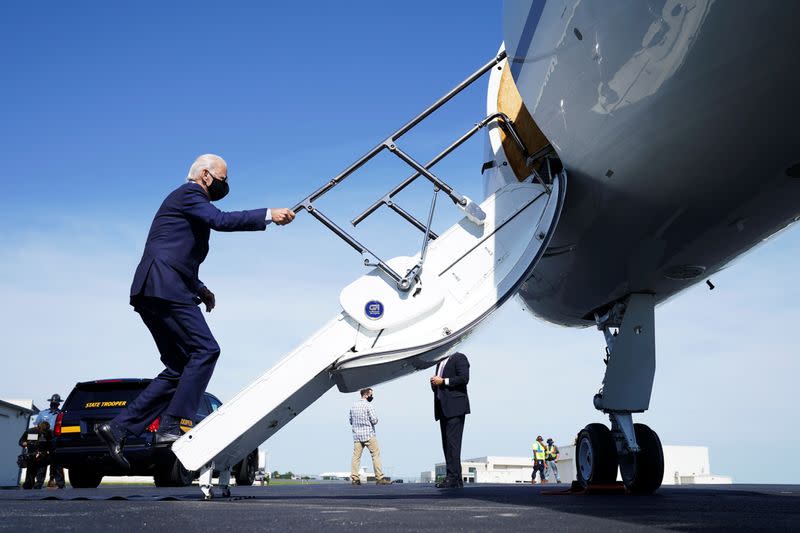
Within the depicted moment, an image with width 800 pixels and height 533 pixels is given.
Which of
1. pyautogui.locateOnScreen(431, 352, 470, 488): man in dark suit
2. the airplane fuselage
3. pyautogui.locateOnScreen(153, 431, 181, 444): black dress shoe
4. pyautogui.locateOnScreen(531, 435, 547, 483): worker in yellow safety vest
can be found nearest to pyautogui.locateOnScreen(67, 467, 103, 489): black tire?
pyautogui.locateOnScreen(431, 352, 470, 488): man in dark suit

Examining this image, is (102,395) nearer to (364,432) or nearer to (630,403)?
(364,432)

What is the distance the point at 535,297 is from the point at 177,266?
369cm

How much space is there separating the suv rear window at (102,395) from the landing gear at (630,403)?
22.0 ft

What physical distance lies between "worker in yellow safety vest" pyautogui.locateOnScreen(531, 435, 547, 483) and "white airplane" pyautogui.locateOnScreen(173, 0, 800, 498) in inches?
551

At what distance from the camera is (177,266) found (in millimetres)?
4984

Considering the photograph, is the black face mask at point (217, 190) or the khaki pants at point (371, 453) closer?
the black face mask at point (217, 190)

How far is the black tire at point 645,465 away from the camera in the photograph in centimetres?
642

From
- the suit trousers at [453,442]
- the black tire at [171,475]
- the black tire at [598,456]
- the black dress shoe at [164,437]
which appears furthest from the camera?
the black tire at [171,475]

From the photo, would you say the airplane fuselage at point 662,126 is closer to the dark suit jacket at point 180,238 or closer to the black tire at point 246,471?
the dark suit jacket at point 180,238

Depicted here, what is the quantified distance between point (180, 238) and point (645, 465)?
4221mm

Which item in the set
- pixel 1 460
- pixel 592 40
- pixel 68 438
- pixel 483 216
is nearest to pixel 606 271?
pixel 483 216

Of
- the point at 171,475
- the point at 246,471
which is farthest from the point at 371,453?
the point at 171,475

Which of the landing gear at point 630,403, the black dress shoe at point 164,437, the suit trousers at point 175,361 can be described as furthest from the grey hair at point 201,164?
the landing gear at point 630,403

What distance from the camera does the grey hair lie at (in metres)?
5.41
